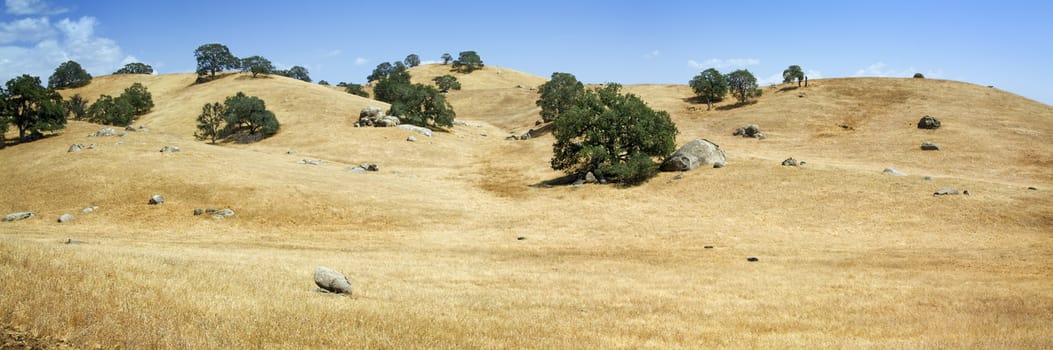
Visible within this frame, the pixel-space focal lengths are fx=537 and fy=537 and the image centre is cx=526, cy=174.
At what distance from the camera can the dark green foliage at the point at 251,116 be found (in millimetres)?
85562

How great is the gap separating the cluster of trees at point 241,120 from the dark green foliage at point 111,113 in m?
16.7

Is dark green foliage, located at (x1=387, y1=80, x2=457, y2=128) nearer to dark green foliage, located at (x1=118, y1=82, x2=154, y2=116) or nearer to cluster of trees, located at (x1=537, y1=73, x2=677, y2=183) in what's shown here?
cluster of trees, located at (x1=537, y1=73, x2=677, y2=183)

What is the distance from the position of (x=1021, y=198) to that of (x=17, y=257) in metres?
52.1

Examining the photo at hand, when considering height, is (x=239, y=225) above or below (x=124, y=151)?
below

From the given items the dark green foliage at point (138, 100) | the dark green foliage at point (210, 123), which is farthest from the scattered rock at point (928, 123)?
the dark green foliage at point (138, 100)

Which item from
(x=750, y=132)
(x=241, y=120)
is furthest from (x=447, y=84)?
(x=750, y=132)

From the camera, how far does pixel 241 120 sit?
8688 cm

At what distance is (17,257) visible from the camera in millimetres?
12266

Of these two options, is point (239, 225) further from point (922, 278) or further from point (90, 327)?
point (922, 278)

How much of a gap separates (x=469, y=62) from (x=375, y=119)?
333 feet

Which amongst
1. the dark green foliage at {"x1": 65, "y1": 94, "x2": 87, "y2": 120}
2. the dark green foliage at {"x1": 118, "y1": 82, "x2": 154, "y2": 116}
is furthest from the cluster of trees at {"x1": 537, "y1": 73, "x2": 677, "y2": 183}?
the dark green foliage at {"x1": 65, "y1": 94, "x2": 87, "y2": 120}

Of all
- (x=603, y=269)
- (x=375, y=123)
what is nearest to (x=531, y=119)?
(x=375, y=123)

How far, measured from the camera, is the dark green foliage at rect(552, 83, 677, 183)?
5397cm

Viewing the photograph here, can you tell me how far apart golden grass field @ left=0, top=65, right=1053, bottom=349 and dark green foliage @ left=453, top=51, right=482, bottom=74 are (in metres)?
106
